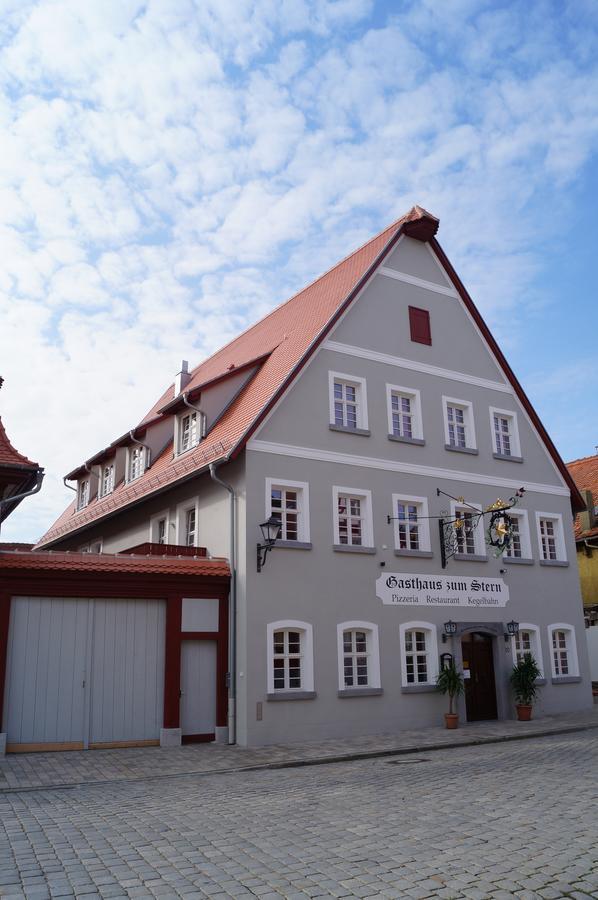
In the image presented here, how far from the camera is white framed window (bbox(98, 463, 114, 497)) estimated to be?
28.1m

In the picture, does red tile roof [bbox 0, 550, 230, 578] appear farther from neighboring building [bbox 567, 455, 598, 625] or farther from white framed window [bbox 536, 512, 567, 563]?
neighboring building [bbox 567, 455, 598, 625]

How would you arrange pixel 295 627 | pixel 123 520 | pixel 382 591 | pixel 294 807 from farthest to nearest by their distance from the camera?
pixel 123 520 → pixel 382 591 → pixel 295 627 → pixel 294 807

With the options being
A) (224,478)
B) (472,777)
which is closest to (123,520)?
(224,478)

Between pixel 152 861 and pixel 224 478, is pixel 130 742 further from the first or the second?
pixel 152 861

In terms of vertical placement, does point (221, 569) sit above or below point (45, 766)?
above

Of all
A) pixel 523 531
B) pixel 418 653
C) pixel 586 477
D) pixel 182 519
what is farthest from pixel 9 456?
pixel 586 477

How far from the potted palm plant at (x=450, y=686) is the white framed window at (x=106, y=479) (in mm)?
13390

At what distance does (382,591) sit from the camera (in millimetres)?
19875

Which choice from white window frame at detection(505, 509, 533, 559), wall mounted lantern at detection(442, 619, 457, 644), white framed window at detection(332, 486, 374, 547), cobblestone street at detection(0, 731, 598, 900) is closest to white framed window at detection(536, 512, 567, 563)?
white window frame at detection(505, 509, 533, 559)

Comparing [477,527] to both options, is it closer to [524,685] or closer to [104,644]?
[524,685]

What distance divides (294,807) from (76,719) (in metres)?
7.47

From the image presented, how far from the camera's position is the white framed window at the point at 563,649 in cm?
2348

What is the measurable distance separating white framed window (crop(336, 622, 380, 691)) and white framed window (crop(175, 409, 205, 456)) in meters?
6.45

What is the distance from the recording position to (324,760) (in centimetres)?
1509
